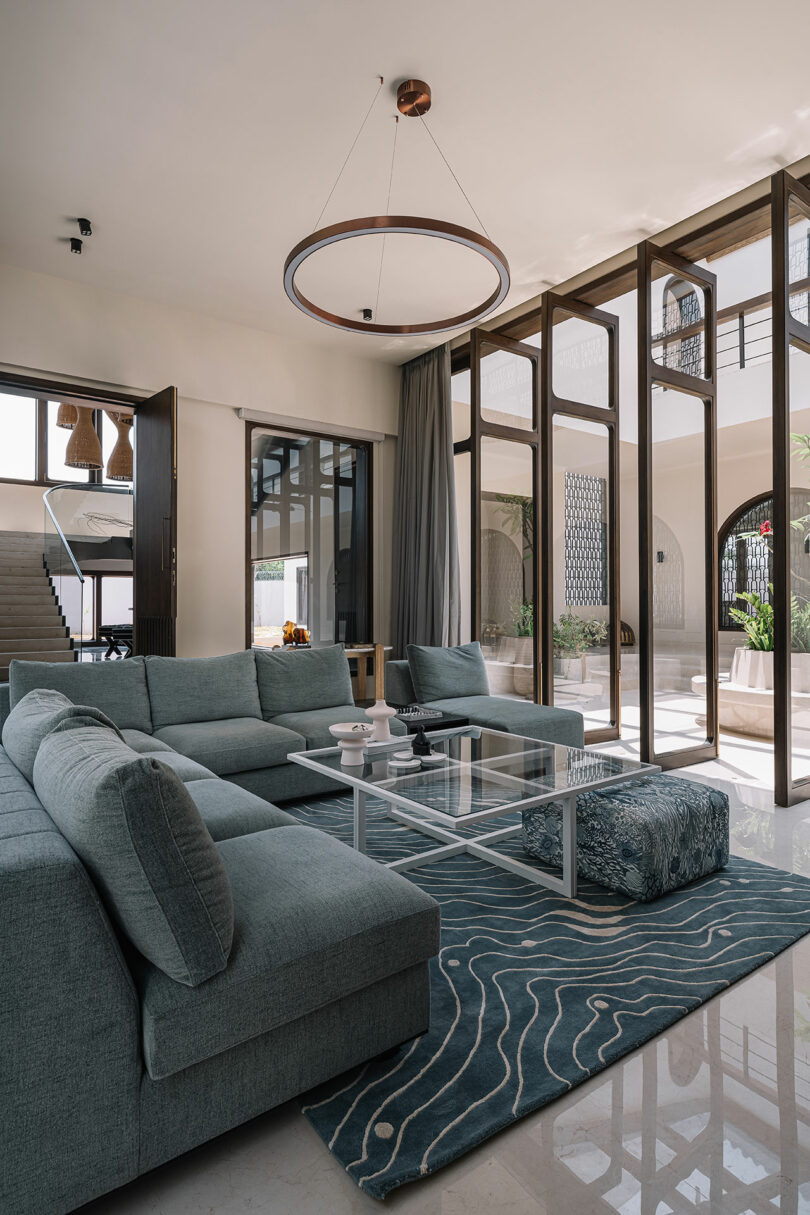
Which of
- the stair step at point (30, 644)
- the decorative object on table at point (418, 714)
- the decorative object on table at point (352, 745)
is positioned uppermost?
the stair step at point (30, 644)

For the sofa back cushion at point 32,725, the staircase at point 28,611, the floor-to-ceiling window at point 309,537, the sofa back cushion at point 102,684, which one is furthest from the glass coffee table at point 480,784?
the staircase at point 28,611

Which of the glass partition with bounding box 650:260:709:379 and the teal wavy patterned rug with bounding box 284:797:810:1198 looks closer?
the teal wavy patterned rug with bounding box 284:797:810:1198

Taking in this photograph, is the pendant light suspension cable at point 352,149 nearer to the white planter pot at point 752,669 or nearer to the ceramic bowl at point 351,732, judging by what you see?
the ceramic bowl at point 351,732

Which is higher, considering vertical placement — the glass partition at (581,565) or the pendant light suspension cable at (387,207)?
the pendant light suspension cable at (387,207)

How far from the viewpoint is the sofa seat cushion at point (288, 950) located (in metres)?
1.28

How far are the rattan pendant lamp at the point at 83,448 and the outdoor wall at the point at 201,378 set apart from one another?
2.73 m

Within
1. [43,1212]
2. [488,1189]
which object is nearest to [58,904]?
[43,1212]

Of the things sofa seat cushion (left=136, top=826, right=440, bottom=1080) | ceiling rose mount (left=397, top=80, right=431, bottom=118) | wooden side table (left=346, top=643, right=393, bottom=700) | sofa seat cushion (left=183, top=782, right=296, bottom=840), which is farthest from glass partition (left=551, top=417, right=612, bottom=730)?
sofa seat cushion (left=136, top=826, right=440, bottom=1080)

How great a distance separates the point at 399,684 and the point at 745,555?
449cm

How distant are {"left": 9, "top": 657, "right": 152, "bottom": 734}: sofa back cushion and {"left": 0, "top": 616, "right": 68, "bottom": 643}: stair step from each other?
3.01 metres

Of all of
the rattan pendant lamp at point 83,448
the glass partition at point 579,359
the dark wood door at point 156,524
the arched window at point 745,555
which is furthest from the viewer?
the rattan pendant lamp at point 83,448

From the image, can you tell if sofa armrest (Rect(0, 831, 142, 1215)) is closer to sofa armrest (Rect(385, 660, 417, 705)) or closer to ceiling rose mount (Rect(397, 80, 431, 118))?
ceiling rose mount (Rect(397, 80, 431, 118))

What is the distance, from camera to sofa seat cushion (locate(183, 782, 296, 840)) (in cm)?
221

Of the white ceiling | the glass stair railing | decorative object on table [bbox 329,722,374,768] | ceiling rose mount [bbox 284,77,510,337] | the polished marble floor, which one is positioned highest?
the white ceiling
